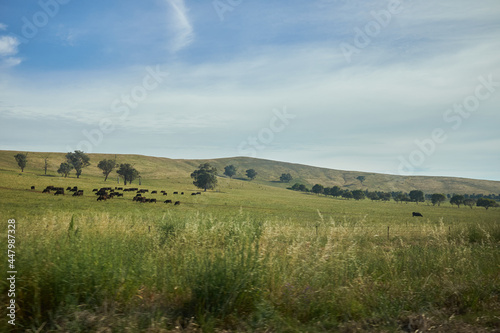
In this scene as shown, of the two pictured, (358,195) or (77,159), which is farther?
(358,195)

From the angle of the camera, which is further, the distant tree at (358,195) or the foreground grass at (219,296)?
the distant tree at (358,195)

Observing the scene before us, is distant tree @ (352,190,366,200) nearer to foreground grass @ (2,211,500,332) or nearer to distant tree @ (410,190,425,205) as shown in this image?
distant tree @ (410,190,425,205)

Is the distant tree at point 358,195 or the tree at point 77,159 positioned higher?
the tree at point 77,159

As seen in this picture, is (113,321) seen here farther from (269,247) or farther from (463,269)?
(463,269)

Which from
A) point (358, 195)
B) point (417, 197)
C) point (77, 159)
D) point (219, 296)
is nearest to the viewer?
point (219, 296)

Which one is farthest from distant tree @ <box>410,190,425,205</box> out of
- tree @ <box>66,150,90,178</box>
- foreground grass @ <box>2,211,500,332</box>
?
foreground grass @ <box>2,211,500,332</box>

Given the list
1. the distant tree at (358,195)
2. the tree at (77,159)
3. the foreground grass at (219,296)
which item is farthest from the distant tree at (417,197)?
the foreground grass at (219,296)

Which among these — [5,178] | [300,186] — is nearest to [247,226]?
[5,178]

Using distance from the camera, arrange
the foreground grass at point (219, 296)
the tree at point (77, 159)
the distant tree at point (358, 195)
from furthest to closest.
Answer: the distant tree at point (358, 195) < the tree at point (77, 159) < the foreground grass at point (219, 296)

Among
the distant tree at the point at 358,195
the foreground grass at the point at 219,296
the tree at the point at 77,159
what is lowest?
the distant tree at the point at 358,195

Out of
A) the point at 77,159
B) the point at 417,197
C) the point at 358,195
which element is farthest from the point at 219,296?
the point at 417,197

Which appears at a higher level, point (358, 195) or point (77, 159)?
point (77, 159)

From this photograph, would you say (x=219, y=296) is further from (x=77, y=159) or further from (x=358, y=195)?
(x=358, y=195)

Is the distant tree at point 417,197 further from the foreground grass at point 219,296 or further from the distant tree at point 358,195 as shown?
the foreground grass at point 219,296
